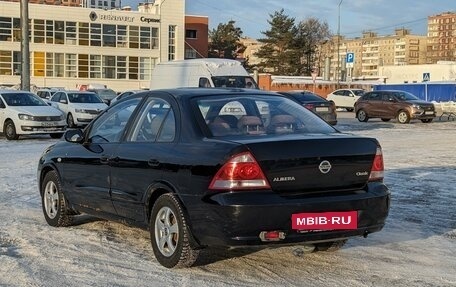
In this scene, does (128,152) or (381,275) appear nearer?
(381,275)

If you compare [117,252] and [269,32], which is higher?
[269,32]

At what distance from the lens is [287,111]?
639 cm

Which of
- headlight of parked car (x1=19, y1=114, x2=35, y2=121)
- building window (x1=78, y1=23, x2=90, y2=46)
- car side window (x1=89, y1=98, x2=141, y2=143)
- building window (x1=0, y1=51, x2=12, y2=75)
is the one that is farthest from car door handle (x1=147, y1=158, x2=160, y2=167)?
building window (x1=78, y1=23, x2=90, y2=46)

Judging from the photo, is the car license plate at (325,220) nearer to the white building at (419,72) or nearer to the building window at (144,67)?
the building window at (144,67)

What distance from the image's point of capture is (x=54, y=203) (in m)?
7.74

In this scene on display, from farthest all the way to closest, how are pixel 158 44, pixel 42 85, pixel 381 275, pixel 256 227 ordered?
pixel 158 44 → pixel 42 85 → pixel 381 275 → pixel 256 227

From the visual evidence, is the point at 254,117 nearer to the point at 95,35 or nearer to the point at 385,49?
the point at 95,35

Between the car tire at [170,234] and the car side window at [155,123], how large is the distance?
608mm

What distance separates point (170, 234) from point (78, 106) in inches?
823

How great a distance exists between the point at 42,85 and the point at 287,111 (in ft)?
221

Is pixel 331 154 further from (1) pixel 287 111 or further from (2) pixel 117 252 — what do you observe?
(2) pixel 117 252

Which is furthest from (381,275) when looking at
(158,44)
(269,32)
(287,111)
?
(269,32)

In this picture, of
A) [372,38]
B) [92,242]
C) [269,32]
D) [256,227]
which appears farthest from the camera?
[372,38]

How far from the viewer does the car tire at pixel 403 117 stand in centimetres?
3077
